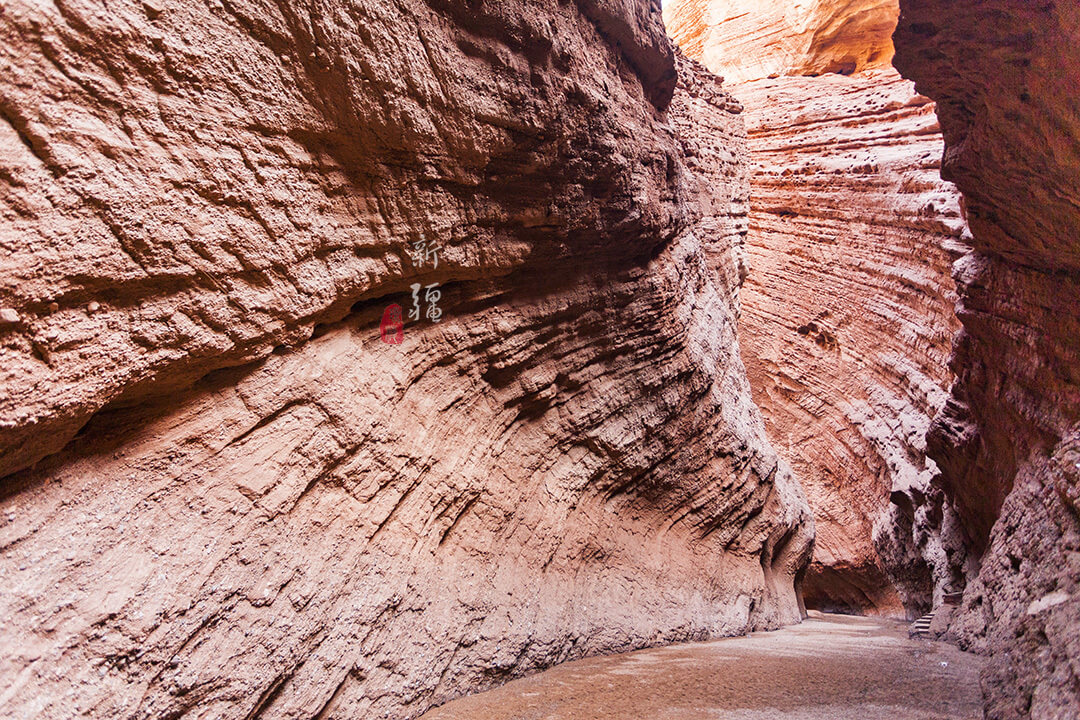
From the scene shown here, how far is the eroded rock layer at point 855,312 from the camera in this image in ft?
32.7

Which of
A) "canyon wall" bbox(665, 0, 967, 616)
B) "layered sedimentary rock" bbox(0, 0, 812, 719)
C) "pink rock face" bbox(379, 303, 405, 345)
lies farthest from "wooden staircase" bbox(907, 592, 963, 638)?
"pink rock face" bbox(379, 303, 405, 345)

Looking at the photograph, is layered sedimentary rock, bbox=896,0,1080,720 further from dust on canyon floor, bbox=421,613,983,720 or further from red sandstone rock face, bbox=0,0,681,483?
red sandstone rock face, bbox=0,0,681,483

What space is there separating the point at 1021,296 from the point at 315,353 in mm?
4889

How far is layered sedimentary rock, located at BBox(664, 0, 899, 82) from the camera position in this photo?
16.2m

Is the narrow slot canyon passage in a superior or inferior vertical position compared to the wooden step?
superior

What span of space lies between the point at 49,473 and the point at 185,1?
180 cm

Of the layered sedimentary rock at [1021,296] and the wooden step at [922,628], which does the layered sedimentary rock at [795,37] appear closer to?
the layered sedimentary rock at [1021,296]

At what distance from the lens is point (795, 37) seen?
1678cm

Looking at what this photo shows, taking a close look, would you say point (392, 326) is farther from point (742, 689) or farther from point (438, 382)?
point (742, 689)

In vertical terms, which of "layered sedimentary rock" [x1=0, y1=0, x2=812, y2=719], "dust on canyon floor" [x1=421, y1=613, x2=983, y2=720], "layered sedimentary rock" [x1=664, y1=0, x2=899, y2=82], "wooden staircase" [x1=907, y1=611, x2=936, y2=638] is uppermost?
"layered sedimentary rock" [x1=664, y1=0, x2=899, y2=82]

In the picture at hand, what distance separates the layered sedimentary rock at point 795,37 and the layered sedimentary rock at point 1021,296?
14004 mm

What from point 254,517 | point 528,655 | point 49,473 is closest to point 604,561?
point 528,655

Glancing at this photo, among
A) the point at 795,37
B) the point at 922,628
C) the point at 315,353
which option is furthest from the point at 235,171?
the point at 795,37

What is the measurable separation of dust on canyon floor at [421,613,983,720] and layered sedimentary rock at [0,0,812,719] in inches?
12.3
